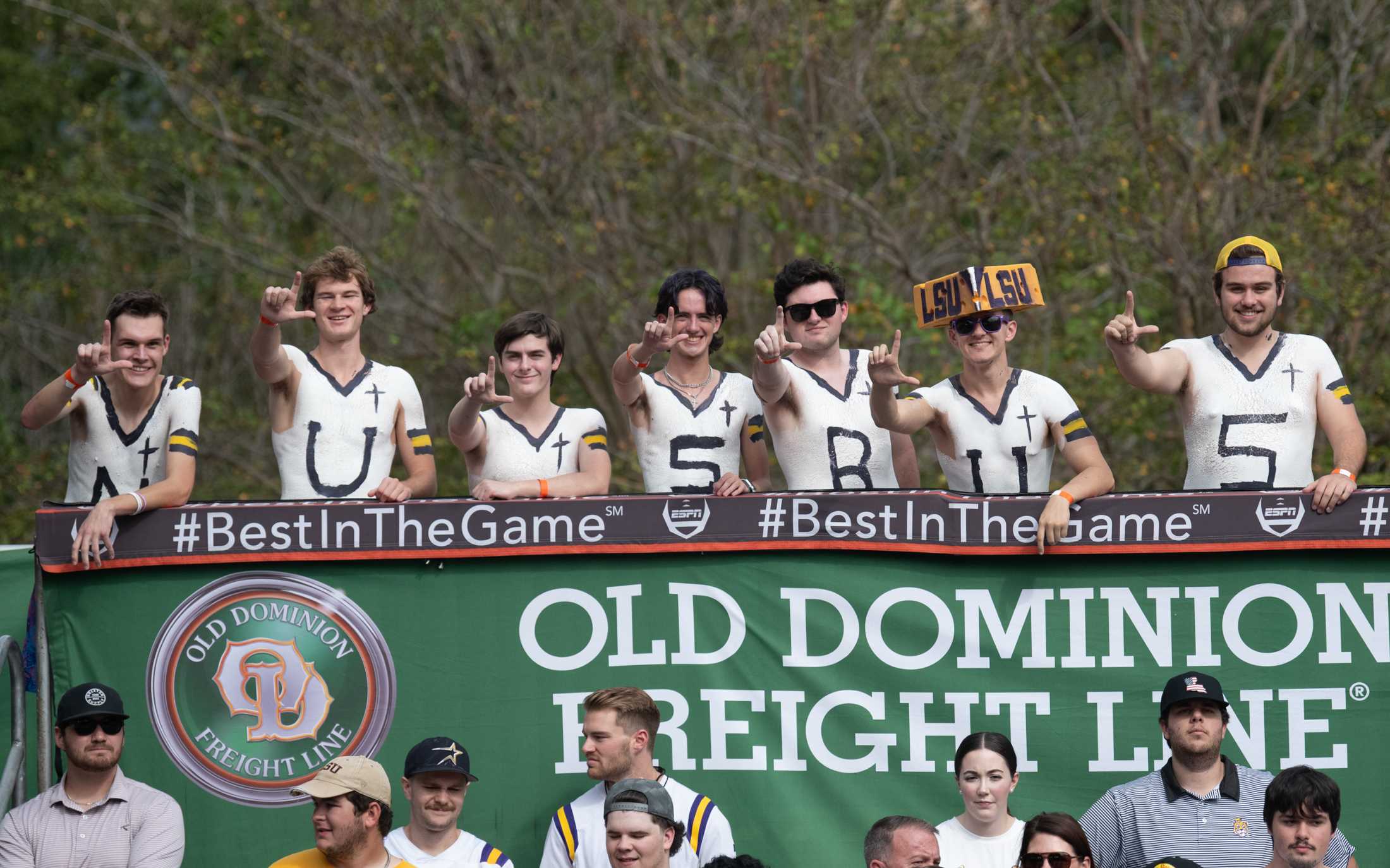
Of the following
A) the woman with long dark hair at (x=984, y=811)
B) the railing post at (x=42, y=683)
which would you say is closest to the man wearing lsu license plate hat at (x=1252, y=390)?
the woman with long dark hair at (x=984, y=811)

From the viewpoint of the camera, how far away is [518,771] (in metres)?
6.65

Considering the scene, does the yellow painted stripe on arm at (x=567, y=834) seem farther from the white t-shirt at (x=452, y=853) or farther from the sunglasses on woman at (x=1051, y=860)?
the sunglasses on woman at (x=1051, y=860)

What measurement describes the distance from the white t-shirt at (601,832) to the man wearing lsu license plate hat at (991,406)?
1.58 m

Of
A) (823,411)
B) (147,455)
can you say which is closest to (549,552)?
(823,411)

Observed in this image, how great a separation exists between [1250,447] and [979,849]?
1905mm

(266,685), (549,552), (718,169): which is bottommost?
(266,685)

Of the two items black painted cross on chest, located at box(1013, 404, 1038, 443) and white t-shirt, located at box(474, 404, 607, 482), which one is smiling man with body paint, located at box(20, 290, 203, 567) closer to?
white t-shirt, located at box(474, 404, 607, 482)

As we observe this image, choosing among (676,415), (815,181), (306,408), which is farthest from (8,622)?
(815,181)

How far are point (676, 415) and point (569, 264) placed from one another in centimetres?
884

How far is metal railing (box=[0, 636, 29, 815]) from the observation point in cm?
632

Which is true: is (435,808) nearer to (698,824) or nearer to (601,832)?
(601,832)

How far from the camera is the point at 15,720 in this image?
644 cm

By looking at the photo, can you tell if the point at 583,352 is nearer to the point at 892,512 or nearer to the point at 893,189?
the point at 893,189

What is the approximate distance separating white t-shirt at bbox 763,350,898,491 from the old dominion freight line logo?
5.81 feet
